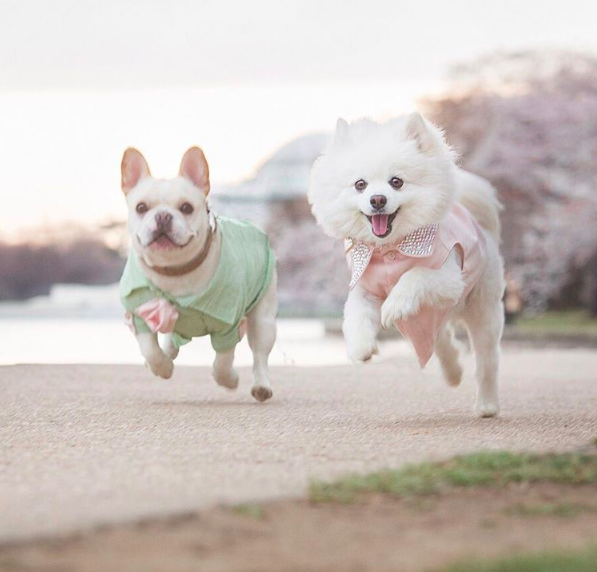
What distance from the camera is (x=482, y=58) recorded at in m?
Result: 27.0

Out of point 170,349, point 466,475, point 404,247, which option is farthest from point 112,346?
point 466,475

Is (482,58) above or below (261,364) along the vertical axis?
above

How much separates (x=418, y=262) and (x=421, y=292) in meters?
0.24

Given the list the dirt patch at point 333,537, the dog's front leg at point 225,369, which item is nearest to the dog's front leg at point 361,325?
the dog's front leg at point 225,369

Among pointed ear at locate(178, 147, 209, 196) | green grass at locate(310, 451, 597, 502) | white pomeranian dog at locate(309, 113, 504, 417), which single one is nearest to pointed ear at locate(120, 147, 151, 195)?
pointed ear at locate(178, 147, 209, 196)

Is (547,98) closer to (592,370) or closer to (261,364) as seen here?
(592,370)

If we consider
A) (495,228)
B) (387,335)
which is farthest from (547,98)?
(495,228)

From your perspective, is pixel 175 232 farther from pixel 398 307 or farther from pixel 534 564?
pixel 534 564

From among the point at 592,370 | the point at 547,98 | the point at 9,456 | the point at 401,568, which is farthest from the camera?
the point at 547,98

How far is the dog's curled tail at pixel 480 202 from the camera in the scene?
6727 millimetres

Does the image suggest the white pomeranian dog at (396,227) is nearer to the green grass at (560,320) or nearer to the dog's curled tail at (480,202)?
the dog's curled tail at (480,202)

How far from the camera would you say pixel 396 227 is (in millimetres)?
5848

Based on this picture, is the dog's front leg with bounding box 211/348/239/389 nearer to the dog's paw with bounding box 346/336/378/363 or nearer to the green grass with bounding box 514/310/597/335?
the dog's paw with bounding box 346/336/378/363

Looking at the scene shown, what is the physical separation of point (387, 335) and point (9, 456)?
16.8 m
